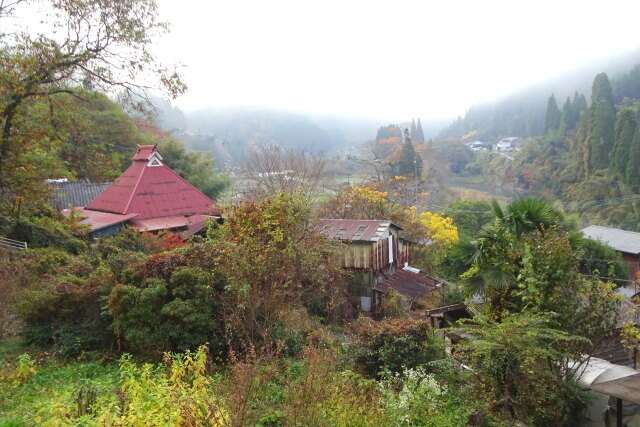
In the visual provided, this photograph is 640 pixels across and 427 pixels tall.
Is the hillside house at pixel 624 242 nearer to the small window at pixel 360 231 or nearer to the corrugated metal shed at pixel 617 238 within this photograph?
the corrugated metal shed at pixel 617 238

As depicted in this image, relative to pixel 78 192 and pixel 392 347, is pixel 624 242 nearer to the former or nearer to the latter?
pixel 392 347

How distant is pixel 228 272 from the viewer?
8.78m

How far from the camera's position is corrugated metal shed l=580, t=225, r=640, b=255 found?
1060 inches

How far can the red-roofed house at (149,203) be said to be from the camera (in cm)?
1919

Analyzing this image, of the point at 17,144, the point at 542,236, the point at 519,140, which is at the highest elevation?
the point at 17,144

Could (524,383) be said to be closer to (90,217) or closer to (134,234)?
(134,234)

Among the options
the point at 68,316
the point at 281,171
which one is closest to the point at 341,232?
the point at 281,171

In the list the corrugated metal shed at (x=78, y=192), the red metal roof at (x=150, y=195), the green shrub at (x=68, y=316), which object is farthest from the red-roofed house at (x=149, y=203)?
the green shrub at (x=68, y=316)

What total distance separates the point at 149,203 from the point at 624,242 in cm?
2824

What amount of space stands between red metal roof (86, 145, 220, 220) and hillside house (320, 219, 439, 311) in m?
6.75

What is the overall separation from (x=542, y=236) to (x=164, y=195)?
17.5m

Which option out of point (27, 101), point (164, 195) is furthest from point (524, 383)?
point (164, 195)

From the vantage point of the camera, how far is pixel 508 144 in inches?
3531

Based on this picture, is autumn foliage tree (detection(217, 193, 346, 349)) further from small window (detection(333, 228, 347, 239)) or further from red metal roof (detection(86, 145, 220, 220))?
red metal roof (detection(86, 145, 220, 220))
